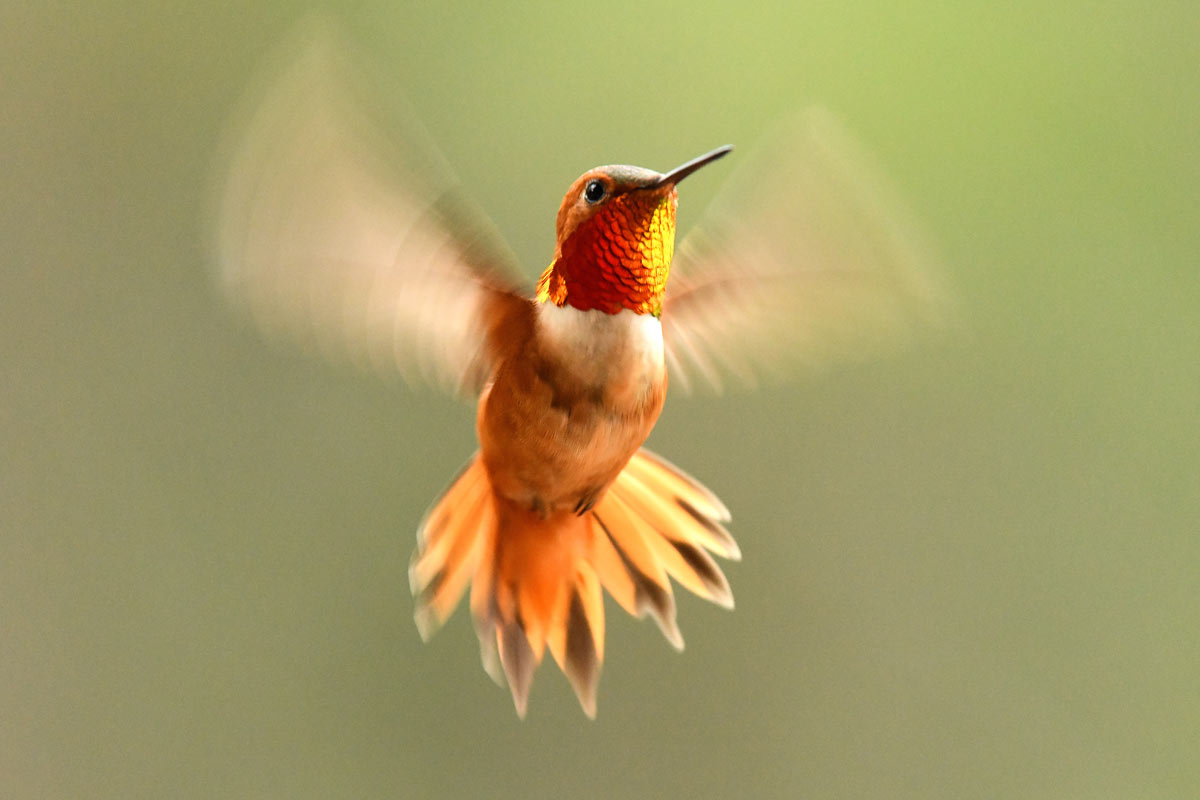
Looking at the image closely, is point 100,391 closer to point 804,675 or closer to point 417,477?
point 417,477

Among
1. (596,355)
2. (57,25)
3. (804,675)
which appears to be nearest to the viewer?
(596,355)

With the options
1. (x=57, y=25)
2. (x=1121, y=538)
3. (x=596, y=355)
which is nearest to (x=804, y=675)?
(x=1121, y=538)

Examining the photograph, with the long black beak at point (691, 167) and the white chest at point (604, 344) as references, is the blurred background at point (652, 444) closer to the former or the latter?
the white chest at point (604, 344)

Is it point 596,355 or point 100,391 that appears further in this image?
point 100,391

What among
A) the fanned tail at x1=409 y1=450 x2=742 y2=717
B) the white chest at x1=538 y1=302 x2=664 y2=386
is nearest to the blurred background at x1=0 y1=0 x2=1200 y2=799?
the fanned tail at x1=409 y1=450 x2=742 y2=717

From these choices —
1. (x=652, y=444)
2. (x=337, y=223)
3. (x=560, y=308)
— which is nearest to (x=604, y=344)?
(x=560, y=308)

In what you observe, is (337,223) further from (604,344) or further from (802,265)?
(802,265)

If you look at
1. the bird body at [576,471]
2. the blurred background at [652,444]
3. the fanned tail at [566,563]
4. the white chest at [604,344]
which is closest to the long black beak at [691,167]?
the bird body at [576,471]
